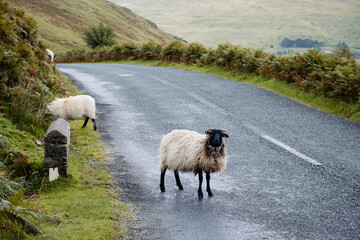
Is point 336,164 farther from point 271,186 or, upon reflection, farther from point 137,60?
point 137,60

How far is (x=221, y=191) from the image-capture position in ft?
21.6

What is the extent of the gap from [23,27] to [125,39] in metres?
97.2

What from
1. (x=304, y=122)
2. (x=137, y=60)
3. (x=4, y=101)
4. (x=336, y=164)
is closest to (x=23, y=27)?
(x=4, y=101)

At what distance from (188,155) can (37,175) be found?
2.36 metres

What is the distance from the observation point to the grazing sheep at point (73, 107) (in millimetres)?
9891

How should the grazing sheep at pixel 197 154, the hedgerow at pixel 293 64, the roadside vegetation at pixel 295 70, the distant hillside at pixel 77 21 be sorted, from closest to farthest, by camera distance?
the grazing sheep at pixel 197 154 → the roadside vegetation at pixel 295 70 → the hedgerow at pixel 293 64 → the distant hillside at pixel 77 21

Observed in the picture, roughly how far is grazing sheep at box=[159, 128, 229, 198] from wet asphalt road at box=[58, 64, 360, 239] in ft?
1.31

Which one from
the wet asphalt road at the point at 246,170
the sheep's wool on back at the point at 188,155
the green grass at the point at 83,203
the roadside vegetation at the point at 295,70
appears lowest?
the green grass at the point at 83,203

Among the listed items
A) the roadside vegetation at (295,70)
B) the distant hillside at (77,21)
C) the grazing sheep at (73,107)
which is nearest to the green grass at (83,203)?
the grazing sheep at (73,107)

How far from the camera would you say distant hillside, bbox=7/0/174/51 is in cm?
8581

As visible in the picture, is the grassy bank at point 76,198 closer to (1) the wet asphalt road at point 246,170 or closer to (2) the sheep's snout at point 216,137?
(1) the wet asphalt road at point 246,170

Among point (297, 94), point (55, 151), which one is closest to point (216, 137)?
point (55, 151)

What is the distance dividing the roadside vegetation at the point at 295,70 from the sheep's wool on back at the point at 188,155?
722 centimetres

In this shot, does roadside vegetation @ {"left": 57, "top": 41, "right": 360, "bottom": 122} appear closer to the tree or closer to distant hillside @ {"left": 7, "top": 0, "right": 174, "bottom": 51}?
the tree
